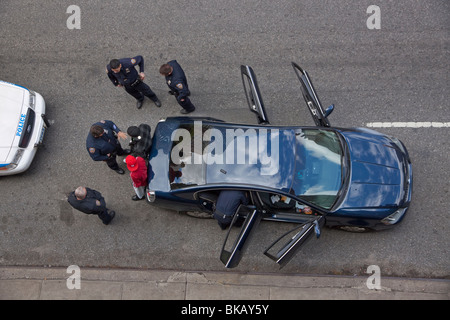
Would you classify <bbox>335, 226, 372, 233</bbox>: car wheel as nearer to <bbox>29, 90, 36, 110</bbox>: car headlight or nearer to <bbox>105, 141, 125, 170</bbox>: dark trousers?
<bbox>105, 141, 125, 170</bbox>: dark trousers

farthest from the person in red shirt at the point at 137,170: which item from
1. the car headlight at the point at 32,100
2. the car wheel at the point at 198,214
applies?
the car headlight at the point at 32,100

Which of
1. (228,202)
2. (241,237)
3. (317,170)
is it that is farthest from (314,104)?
(241,237)

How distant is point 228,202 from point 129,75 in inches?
110

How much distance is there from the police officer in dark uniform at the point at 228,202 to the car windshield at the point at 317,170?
0.77m

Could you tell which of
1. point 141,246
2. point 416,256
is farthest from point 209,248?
point 416,256

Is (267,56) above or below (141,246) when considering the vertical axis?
above

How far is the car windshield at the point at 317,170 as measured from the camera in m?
4.98

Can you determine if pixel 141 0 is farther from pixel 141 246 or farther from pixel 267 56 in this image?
pixel 141 246

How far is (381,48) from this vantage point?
6.77 metres

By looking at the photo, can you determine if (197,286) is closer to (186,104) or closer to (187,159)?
(187,159)

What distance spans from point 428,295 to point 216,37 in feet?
19.6

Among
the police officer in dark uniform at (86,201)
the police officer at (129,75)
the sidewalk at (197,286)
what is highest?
the police officer at (129,75)

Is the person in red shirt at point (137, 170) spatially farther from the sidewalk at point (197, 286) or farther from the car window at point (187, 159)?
the sidewalk at point (197, 286)

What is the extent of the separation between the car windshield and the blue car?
14 millimetres
